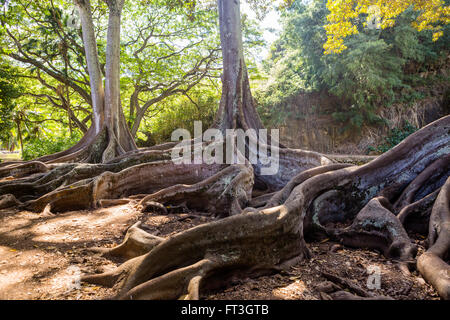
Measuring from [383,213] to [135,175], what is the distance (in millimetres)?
3954

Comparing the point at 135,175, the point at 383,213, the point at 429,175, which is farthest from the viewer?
the point at 135,175

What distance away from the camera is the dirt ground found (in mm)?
1892

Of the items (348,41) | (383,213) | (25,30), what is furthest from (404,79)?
(25,30)

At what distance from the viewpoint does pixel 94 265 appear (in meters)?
2.40

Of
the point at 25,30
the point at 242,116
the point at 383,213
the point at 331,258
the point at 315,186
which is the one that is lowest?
the point at 331,258

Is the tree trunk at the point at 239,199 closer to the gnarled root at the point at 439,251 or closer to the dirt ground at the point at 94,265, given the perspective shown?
the gnarled root at the point at 439,251

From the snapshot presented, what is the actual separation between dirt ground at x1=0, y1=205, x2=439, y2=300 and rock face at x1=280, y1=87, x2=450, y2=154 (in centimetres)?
920

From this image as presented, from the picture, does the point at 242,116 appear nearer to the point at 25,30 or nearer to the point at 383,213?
the point at 383,213

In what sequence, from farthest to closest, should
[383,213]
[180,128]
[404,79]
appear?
[180,128] < [404,79] < [383,213]

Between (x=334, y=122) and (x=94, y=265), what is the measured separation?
37.9 feet

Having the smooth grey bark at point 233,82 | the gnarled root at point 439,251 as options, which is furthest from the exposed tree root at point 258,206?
the smooth grey bark at point 233,82

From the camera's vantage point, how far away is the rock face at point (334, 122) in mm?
10477

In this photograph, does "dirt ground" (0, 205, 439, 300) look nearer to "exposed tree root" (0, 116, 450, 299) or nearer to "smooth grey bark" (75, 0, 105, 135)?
"exposed tree root" (0, 116, 450, 299)

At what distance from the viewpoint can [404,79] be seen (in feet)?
36.2
